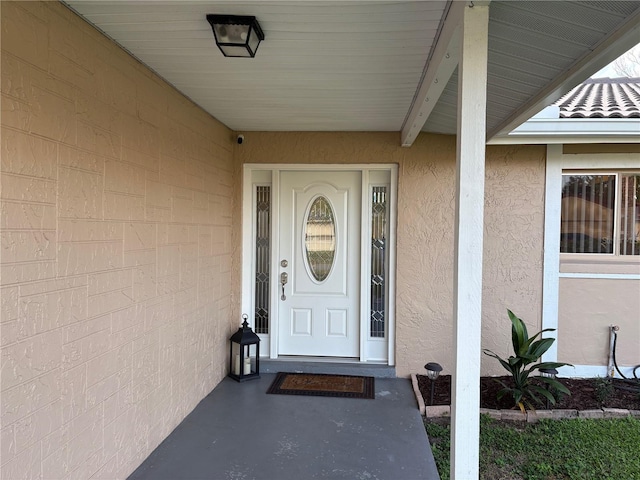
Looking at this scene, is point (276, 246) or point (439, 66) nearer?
point (439, 66)

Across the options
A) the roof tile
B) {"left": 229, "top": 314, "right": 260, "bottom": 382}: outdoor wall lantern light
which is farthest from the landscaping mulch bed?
the roof tile

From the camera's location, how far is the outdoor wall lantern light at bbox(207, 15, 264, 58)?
1997 mm

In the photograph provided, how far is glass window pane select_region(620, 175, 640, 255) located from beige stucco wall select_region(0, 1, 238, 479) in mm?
4363

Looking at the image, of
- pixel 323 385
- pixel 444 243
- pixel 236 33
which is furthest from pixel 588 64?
pixel 323 385

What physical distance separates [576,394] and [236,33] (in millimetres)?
4203

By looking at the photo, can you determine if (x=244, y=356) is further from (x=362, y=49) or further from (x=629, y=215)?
(x=629, y=215)

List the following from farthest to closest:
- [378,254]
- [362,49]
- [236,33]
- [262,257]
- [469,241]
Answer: [262,257]
[378,254]
[362,49]
[236,33]
[469,241]

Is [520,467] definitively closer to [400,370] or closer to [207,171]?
[400,370]

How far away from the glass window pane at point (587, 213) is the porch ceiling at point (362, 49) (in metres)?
1.49

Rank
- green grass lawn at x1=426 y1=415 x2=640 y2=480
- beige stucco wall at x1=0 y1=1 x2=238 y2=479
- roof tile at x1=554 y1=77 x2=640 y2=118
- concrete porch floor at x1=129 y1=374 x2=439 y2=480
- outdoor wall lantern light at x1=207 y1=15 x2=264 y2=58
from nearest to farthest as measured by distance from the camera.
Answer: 1. beige stucco wall at x1=0 y1=1 x2=238 y2=479
2. outdoor wall lantern light at x1=207 y1=15 x2=264 y2=58
3. concrete porch floor at x1=129 y1=374 x2=439 y2=480
4. green grass lawn at x1=426 y1=415 x2=640 y2=480
5. roof tile at x1=554 y1=77 x2=640 y2=118

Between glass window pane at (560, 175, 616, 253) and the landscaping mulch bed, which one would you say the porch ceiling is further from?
the landscaping mulch bed

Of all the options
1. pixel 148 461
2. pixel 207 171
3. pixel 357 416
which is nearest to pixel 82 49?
pixel 207 171

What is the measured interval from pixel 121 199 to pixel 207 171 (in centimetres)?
137

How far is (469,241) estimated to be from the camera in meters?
1.71
